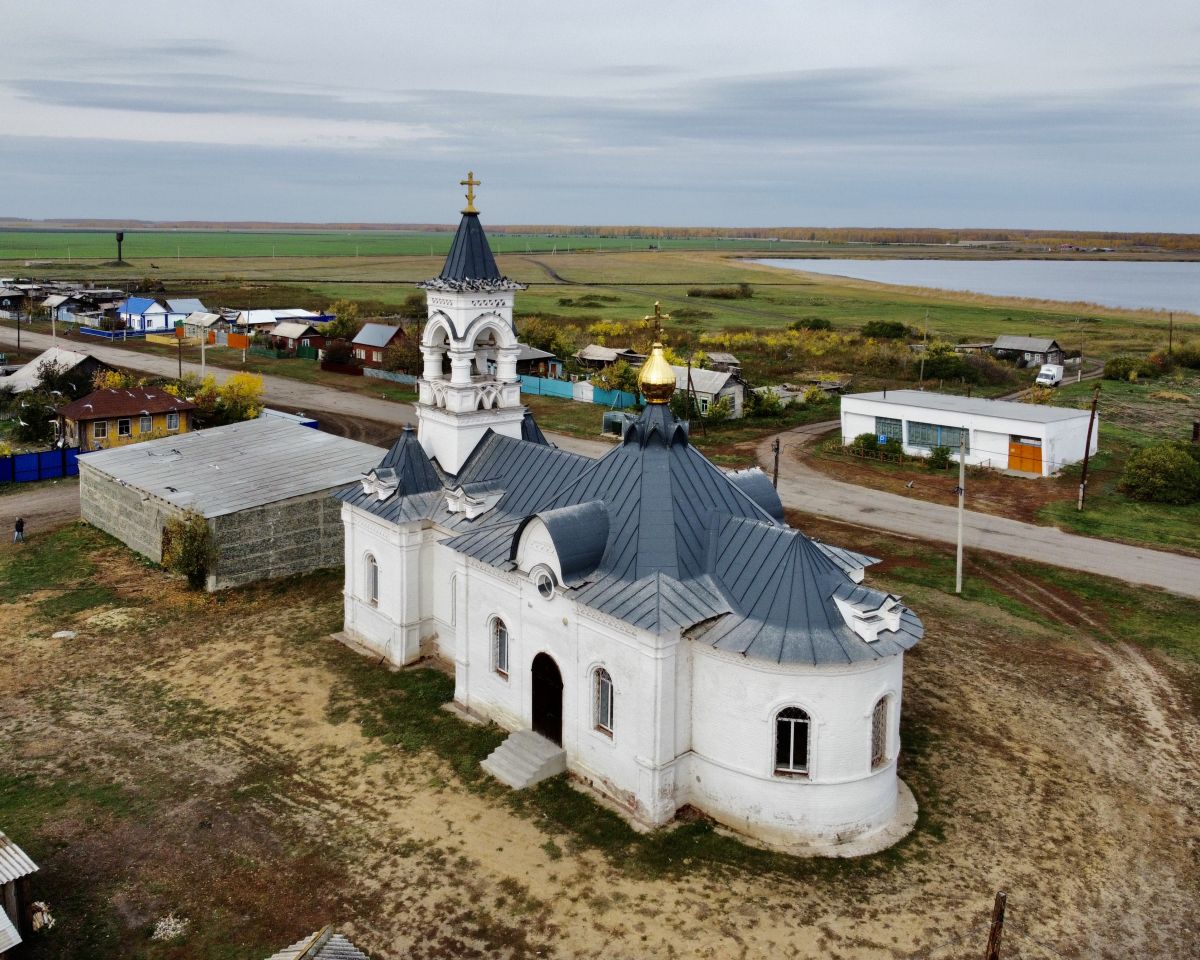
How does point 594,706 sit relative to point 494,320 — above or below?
below

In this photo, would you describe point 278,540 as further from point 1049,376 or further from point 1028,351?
point 1028,351

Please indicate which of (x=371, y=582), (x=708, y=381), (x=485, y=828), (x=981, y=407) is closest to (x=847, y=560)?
(x=485, y=828)

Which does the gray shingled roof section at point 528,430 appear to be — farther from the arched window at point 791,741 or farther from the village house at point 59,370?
the village house at point 59,370

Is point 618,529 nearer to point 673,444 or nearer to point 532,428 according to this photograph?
point 673,444

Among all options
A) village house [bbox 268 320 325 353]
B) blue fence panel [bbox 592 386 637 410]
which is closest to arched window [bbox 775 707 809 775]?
blue fence panel [bbox 592 386 637 410]

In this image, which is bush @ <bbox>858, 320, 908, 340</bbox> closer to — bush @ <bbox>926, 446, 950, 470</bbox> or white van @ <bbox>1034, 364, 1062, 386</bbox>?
white van @ <bbox>1034, 364, 1062, 386</bbox>

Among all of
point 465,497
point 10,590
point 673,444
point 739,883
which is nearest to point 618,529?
point 673,444
